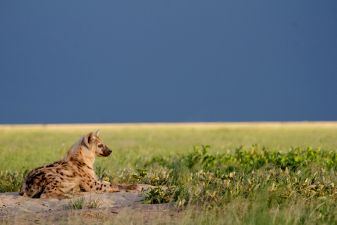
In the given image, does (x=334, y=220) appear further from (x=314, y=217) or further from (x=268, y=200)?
(x=268, y=200)

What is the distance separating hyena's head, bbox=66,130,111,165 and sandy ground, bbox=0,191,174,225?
729mm

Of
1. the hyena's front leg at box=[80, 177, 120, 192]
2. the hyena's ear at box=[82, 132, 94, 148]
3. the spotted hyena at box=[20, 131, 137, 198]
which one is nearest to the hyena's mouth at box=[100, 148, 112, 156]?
the spotted hyena at box=[20, 131, 137, 198]

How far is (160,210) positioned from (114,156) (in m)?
15.6

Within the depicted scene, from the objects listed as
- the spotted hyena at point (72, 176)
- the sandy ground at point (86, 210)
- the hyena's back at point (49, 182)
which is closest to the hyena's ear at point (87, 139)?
the spotted hyena at point (72, 176)

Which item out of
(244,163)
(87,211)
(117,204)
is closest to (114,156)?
(244,163)

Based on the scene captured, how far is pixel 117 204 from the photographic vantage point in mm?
13242

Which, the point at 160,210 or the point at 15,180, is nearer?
the point at 160,210

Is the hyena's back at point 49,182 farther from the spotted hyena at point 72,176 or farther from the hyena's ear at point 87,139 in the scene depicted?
the hyena's ear at point 87,139

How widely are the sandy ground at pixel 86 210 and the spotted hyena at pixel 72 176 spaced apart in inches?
8.9

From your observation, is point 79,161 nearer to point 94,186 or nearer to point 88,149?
point 88,149

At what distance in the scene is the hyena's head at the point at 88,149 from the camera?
14.4 meters

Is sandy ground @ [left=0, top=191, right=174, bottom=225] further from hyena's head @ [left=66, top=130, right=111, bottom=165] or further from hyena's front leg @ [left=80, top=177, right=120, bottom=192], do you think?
hyena's head @ [left=66, top=130, right=111, bottom=165]

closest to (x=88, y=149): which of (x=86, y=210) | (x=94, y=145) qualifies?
(x=94, y=145)

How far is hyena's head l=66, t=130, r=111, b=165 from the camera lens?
14.4m
